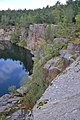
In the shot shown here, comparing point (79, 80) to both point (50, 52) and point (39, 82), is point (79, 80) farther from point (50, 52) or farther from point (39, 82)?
point (50, 52)

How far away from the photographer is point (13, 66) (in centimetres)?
10088

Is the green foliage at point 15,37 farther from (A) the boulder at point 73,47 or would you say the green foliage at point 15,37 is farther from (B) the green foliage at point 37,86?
(B) the green foliage at point 37,86

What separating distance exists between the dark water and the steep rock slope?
143 ft

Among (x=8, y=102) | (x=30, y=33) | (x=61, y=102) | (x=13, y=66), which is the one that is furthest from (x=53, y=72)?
(x=30, y=33)

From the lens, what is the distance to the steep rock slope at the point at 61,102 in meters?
18.3

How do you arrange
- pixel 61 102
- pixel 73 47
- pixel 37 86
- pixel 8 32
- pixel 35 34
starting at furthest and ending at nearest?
pixel 8 32 → pixel 35 34 → pixel 73 47 → pixel 37 86 → pixel 61 102

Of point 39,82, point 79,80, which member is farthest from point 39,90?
point 79,80

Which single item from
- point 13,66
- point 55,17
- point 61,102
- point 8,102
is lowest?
point 61,102

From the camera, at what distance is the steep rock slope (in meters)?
18.3

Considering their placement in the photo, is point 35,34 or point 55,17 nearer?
point 55,17

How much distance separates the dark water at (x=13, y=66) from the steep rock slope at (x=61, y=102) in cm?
4367

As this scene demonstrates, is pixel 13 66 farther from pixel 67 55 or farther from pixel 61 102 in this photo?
pixel 61 102

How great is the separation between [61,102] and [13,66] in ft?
267

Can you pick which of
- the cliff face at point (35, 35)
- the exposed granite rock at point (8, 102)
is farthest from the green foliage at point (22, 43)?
the exposed granite rock at point (8, 102)
